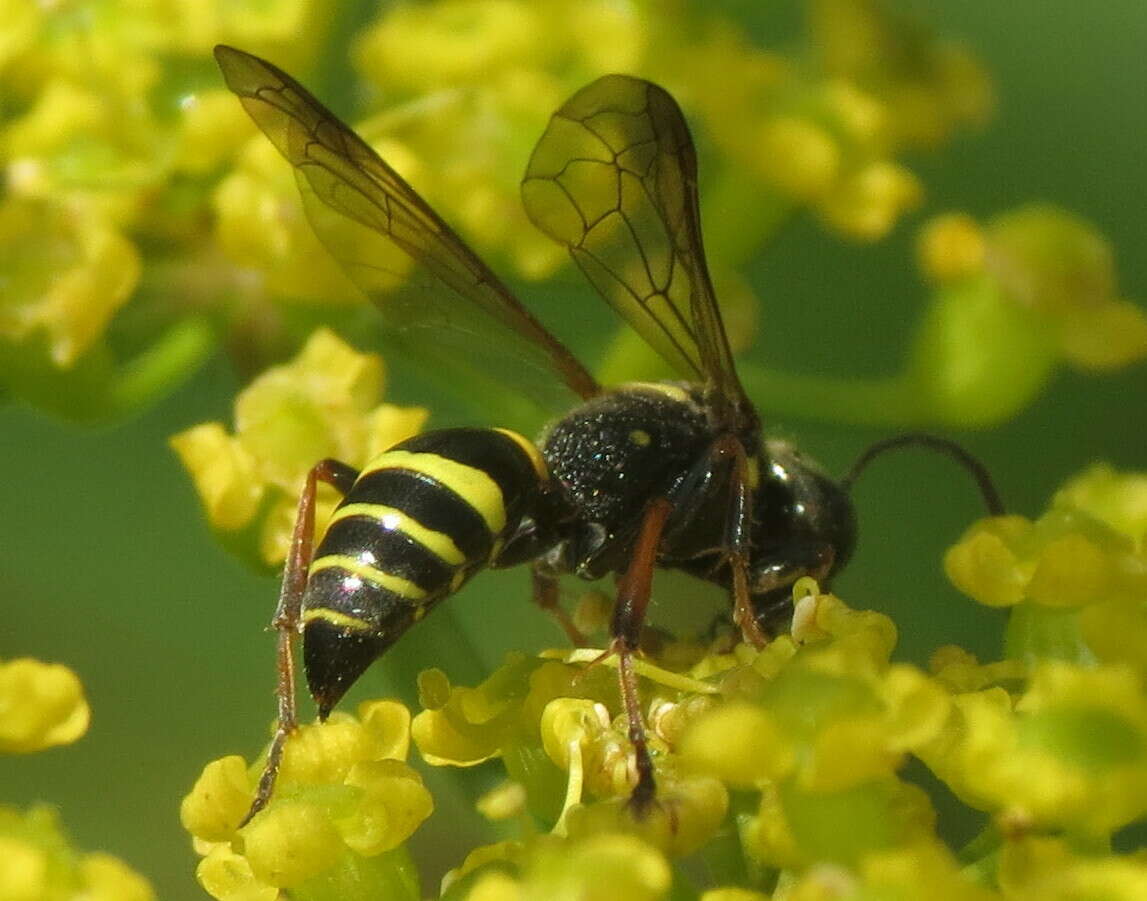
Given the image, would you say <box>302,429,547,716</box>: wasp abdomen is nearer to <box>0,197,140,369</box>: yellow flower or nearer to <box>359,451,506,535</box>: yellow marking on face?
<box>359,451,506,535</box>: yellow marking on face

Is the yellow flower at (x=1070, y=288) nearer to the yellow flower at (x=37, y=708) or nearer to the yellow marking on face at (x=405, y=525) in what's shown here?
the yellow marking on face at (x=405, y=525)

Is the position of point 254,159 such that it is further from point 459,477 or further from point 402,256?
point 459,477

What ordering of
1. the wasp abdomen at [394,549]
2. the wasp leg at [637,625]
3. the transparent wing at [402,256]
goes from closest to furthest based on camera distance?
the wasp leg at [637,625] < the wasp abdomen at [394,549] < the transparent wing at [402,256]

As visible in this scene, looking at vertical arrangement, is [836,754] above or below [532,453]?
below

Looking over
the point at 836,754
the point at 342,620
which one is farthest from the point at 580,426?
the point at 836,754

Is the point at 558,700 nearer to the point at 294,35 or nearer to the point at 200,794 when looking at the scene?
the point at 200,794

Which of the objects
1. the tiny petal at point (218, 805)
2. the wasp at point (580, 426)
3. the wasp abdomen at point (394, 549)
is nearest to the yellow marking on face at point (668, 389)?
the wasp at point (580, 426)

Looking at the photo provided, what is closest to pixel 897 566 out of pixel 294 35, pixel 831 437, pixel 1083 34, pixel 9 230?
pixel 831 437
